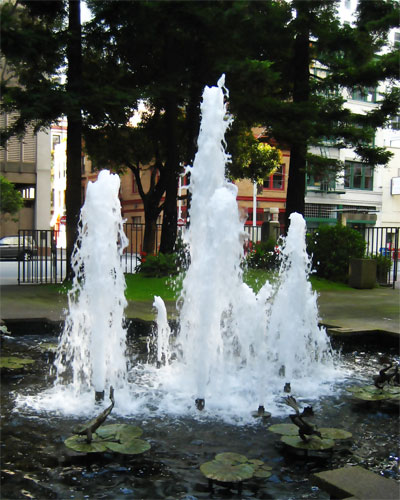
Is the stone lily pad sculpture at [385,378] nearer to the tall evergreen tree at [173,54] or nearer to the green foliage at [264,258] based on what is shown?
the tall evergreen tree at [173,54]

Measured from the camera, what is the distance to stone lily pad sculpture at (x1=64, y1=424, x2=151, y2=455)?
3.80 metres

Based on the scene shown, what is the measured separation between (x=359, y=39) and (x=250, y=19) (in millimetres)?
3144

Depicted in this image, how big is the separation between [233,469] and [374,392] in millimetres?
2364

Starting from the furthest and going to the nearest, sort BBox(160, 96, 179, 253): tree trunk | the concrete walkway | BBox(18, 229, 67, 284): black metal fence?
BBox(160, 96, 179, 253): tree trunk
BBox(18, 229, 67, 284): black metal fence
the concrete walkway

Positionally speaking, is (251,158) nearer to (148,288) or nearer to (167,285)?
(167,285)

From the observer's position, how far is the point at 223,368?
5594mm

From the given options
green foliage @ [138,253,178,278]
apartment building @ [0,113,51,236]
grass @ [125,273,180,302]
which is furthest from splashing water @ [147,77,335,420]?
apartment building @ [0,113,51,236]

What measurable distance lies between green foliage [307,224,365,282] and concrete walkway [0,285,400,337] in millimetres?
1373

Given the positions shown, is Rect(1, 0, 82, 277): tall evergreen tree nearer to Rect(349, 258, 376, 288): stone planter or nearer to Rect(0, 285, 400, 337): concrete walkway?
Rect(0, 285, 400, 337): concrete walkway

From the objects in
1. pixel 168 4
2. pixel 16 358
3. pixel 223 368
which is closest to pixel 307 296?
pixel 223 368

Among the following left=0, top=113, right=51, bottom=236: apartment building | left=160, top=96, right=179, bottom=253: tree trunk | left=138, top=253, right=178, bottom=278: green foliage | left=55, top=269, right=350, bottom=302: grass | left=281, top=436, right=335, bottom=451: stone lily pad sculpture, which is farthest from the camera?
left=0, top=113, right=51, bottom=236: apartment building

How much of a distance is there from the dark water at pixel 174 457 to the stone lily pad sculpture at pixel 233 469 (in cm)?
6

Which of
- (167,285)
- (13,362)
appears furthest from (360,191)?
(13,362)

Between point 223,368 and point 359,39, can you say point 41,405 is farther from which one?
point 359,39
